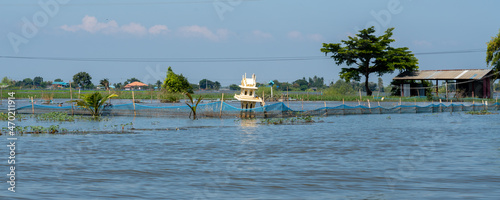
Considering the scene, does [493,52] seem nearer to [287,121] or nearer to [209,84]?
[287,121]

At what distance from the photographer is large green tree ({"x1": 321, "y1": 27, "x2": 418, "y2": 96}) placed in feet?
212

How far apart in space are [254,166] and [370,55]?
186 ft

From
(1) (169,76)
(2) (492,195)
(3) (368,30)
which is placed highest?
(3) (368,30)

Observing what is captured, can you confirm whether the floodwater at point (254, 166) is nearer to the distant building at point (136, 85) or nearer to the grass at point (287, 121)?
the grass at point (287, 121)

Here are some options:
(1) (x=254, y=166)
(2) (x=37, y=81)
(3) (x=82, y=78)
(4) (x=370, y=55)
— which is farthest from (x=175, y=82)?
(2) (x=37, y=81)

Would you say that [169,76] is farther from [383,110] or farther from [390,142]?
[390,142]

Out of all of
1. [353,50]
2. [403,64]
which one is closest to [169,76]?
[353,50]

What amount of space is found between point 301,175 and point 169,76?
53.2m

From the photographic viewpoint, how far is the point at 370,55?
2594 inches

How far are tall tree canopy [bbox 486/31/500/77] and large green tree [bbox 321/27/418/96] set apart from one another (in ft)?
29.4

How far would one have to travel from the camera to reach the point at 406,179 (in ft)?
32.7

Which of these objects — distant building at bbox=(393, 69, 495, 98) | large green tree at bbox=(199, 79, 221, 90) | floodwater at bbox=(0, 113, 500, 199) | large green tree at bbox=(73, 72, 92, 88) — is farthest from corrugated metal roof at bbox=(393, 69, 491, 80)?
large green tree at bbox=(199, 79, 221, 90)

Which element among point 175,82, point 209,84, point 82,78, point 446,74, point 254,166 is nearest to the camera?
point 254,166

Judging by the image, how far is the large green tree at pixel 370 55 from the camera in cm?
6475
